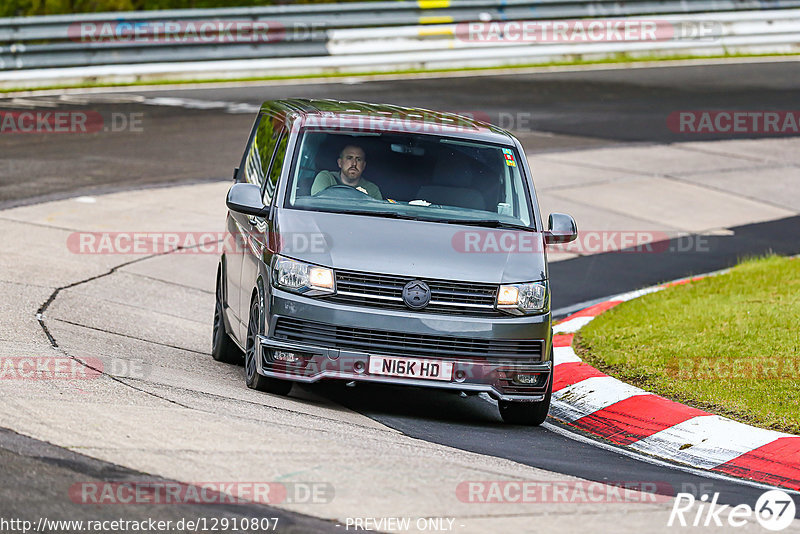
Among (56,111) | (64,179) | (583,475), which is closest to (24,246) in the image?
(64,179)

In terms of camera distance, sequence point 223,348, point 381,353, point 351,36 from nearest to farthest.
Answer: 1. point 381,353
2. point 223,348
3. point 351,36

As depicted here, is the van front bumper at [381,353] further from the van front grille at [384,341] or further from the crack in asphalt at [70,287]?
the crack in asphalt at [70,287]

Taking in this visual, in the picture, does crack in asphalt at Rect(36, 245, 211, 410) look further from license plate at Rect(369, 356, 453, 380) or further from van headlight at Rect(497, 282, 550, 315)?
van headlight at Rect(497, 282, 550, 315)

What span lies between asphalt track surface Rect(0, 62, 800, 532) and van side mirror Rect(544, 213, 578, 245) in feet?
4.24

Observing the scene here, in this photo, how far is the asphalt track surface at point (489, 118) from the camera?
6773 millimetres

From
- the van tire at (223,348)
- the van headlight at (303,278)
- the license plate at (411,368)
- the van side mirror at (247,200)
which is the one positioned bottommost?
the van tire at (223,348)

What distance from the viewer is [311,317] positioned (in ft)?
25.9

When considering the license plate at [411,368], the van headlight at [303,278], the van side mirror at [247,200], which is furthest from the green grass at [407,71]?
the license plate at [411,368]

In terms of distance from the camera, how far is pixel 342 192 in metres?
8.73

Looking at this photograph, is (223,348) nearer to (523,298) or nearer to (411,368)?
(411,368)

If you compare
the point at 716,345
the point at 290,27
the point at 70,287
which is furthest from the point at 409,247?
the point at 290,27

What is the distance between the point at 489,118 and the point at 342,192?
42.1 feet

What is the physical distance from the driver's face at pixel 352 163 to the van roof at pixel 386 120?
0.75ft

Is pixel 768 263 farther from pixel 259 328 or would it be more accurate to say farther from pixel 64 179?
pixel 64 179
